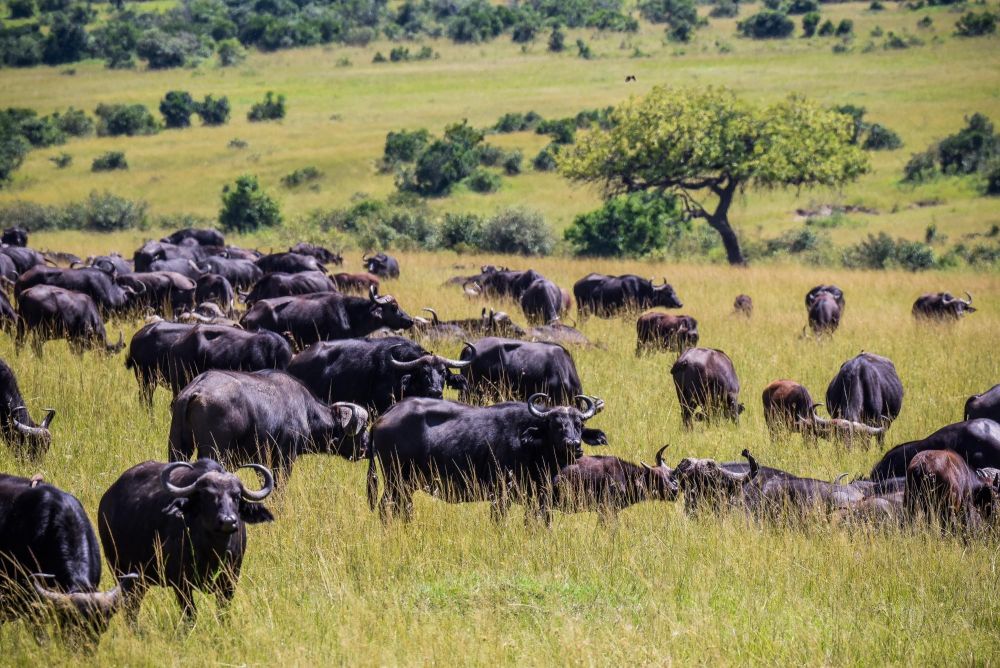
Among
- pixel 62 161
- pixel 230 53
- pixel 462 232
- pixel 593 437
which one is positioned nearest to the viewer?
pixel 593 437

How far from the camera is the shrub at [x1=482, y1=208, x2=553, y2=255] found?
3575 cm

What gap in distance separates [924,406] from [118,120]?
60304mm

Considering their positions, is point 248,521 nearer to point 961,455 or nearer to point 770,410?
point 961,455

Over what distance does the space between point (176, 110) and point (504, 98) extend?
21498 mm

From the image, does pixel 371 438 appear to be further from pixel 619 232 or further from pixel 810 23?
pixel 810 23

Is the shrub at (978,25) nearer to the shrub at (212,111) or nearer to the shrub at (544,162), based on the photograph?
the shrub at (544,162)

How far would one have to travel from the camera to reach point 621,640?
260 inches

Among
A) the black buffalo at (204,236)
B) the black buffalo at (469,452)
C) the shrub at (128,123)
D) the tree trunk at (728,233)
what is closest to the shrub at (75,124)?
the shrub at (128,123)

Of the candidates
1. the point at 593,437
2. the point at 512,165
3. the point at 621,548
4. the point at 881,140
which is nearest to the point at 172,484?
the point at 621,548

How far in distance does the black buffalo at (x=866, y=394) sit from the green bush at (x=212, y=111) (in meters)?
60.5

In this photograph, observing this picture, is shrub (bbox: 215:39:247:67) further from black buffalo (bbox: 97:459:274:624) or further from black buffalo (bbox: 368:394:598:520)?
black buffalo (bbox: 97:459:274:624)

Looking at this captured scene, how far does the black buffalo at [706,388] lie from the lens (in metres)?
13.1

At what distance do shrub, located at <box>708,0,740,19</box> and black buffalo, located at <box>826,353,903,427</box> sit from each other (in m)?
103

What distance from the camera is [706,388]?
13.1 metres
